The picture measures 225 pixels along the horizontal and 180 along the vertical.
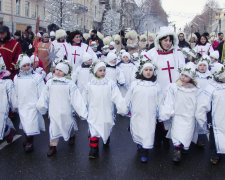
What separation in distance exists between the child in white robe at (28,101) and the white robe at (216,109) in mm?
2781

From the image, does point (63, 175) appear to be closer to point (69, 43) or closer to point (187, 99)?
point (187, 99)

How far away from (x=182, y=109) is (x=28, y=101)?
104 inches

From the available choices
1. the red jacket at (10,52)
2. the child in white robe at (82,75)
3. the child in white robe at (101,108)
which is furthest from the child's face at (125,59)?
the child in white robe at (101,108)

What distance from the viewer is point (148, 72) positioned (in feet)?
16.6

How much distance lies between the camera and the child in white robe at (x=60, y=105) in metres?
5.20

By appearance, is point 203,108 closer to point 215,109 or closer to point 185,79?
point 215,109

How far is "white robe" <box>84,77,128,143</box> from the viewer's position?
512cm

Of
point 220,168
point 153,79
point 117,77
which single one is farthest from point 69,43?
point 220,168

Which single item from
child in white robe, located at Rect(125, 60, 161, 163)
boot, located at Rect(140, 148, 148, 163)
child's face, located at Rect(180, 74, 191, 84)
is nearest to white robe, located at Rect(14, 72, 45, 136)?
child in white robe, located at Rect(125, 60, 161, 163)

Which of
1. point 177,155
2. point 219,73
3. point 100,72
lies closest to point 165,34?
point 219,73

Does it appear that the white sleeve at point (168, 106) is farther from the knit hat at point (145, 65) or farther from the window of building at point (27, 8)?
the window of building at point (27, 8)

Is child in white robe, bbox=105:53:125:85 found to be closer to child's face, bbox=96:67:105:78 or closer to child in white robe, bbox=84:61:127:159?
child's face, bbox=96:67:105:78

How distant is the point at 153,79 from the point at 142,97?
1.27ft

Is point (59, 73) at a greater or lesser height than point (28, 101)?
greater
